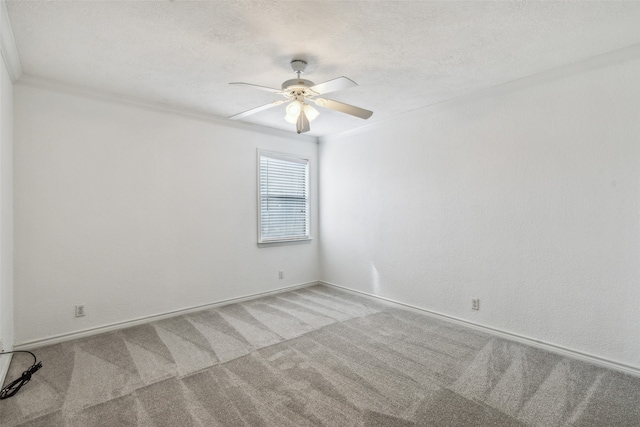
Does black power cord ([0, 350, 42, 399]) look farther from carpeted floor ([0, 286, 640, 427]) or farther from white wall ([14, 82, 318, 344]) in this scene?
white wall ([14, 82, 318, 344])

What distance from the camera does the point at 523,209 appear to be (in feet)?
9.75

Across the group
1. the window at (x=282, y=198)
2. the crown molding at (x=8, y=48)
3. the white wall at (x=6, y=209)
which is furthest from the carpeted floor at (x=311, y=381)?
the crown molding at (x=8, y=48)

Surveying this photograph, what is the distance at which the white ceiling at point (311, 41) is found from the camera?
1917 millimetres

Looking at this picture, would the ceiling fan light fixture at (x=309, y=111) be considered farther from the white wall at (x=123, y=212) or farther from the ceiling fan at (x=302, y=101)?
the white wall at (x=123, y=212)

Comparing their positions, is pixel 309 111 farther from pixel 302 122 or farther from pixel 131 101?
pixel 131 101

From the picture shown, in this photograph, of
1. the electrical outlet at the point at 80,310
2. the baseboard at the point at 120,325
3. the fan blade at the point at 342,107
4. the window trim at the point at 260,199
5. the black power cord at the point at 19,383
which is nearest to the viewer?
the black power cord at the point at 19,383

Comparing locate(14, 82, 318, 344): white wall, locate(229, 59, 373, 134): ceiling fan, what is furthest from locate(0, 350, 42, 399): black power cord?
locate(229, 59, 373, 134): ceiling fan

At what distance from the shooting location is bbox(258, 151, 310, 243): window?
4.58 meters

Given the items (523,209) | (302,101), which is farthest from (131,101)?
(523,209)

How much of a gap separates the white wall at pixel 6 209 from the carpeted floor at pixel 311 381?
401mm

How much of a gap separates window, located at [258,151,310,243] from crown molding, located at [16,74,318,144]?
39 centimetres

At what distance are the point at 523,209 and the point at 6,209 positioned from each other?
4484mm

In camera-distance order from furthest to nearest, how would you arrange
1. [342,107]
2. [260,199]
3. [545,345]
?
[260,199] < [545,345] < [342,107]

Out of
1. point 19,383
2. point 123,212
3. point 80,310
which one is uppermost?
point 123,212
